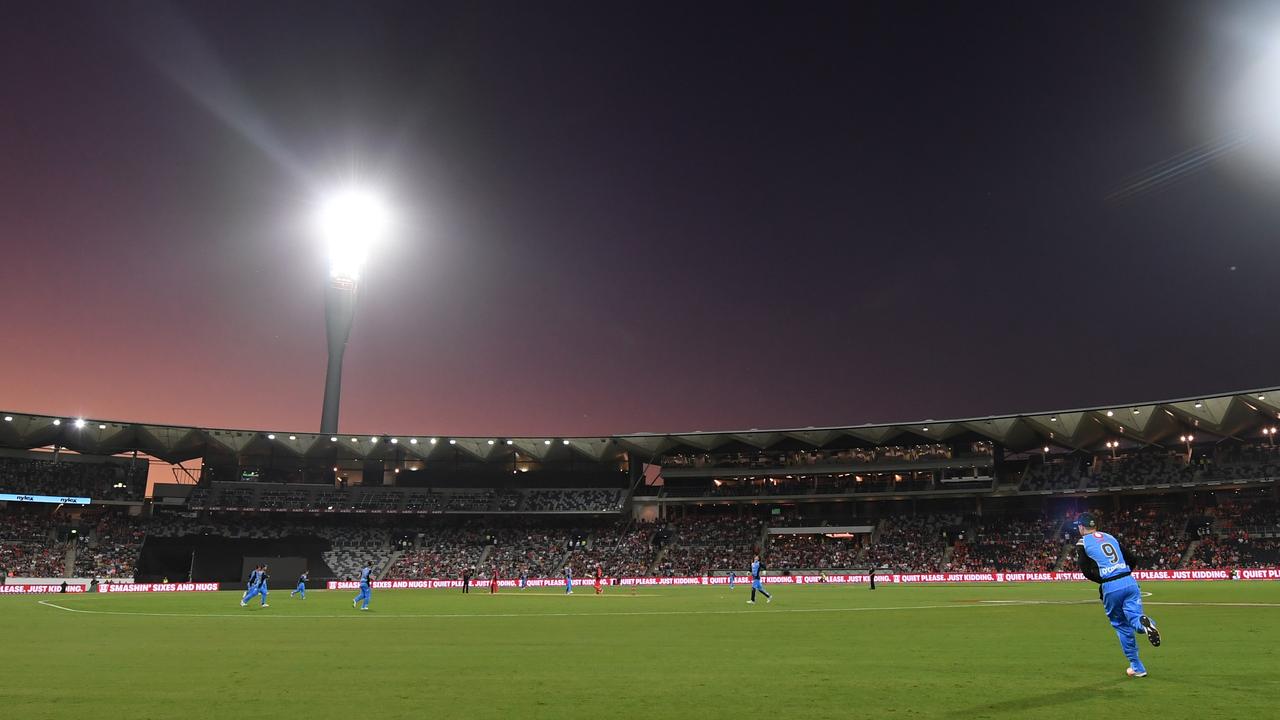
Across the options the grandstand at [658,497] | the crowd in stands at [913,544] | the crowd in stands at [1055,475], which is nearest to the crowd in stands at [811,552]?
the grandstand at [658,497]

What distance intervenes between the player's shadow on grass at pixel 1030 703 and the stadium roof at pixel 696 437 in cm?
6291

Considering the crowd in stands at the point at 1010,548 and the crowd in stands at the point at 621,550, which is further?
the crowd in stands at the point at 621,550

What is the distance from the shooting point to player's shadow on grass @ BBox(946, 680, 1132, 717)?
8781mm

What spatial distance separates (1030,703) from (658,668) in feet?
19.1

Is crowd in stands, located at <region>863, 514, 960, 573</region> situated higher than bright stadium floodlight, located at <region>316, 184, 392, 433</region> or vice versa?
bright stadium floodlight, located at <region>316, 184, 392, 433</region>

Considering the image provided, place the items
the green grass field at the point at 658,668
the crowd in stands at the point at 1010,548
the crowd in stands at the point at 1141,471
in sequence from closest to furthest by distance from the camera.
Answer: the green grass field at the point at 658,668
the crowd in stands at the point at 1010,548
the crowd in stands at the point at 1141,471

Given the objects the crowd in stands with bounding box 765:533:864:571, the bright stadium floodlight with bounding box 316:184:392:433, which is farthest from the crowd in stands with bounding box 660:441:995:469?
the bright stadium floodlight with bounding box 316:184:392:433

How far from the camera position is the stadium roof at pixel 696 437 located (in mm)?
67438

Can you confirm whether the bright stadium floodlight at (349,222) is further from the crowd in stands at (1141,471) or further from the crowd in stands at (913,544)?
the crowd in stands at (1141,471)

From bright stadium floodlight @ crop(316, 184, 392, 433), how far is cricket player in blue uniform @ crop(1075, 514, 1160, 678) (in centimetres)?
8291

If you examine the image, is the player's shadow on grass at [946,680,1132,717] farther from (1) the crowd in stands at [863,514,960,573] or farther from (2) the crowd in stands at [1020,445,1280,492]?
(2) the crowd in stands at [1020,445,1280,492]

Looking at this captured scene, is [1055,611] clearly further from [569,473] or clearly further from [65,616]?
[569,473]

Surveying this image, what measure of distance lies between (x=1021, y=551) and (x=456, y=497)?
57790 mm

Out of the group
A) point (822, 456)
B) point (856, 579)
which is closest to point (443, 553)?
point (856, 579)
